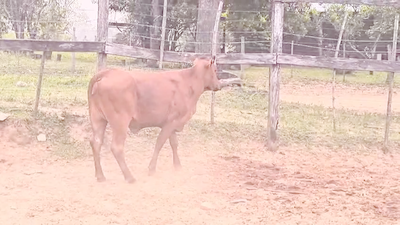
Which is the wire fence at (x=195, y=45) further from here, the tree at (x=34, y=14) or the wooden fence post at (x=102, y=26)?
the wooden fence post at (x=102, y=26)

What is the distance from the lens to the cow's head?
25.2 ft

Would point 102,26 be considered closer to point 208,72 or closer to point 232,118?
point 208,72

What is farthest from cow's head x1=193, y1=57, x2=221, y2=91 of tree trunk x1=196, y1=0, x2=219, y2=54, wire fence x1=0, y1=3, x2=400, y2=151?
tree trunk x1=196, y1=0, x2=219, y2=54

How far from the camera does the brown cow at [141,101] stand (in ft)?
22.0

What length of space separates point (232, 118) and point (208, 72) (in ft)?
10.8

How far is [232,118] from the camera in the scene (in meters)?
10.9

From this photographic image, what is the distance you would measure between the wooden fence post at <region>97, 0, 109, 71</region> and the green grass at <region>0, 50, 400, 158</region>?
113cm

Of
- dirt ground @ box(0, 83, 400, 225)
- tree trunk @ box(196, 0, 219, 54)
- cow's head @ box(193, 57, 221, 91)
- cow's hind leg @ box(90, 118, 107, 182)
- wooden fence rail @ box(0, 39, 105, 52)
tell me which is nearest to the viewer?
dirt ground @ box(0, 83, 400, 225)

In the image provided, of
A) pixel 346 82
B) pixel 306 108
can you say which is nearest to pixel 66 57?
pixel 346 82

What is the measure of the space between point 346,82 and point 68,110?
1321cm

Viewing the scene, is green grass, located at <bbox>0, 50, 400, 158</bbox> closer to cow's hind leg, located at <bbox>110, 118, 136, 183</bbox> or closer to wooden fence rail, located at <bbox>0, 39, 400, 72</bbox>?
wooden fence rail, located at <bbox>0, 39, 400, 72</bbox>

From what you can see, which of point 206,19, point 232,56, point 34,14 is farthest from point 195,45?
point 34,14

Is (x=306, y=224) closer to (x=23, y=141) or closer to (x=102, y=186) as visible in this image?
(x=102, y=186)

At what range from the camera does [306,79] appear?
20.1 metres
